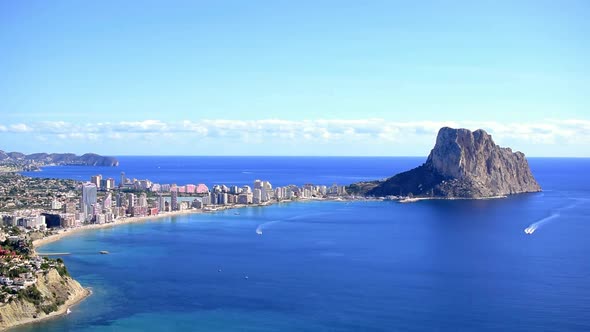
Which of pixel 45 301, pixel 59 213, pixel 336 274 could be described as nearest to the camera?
pixel 45 301

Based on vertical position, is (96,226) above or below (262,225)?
above

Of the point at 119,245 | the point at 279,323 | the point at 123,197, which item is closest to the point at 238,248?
the point at 119,245

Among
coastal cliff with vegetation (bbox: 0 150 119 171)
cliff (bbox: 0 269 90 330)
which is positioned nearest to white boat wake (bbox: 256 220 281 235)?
cliff (bbox: 0 269 90 330)

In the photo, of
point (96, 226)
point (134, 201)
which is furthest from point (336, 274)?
point (134, 201)

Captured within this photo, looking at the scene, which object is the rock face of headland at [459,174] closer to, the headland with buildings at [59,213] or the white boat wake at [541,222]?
the headland with buildings at [59,213]

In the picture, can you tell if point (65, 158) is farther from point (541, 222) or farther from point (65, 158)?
point (541, 222)

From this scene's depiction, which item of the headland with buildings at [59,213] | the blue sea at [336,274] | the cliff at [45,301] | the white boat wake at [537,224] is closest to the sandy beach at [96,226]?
the headland with buildings at [59,213]
